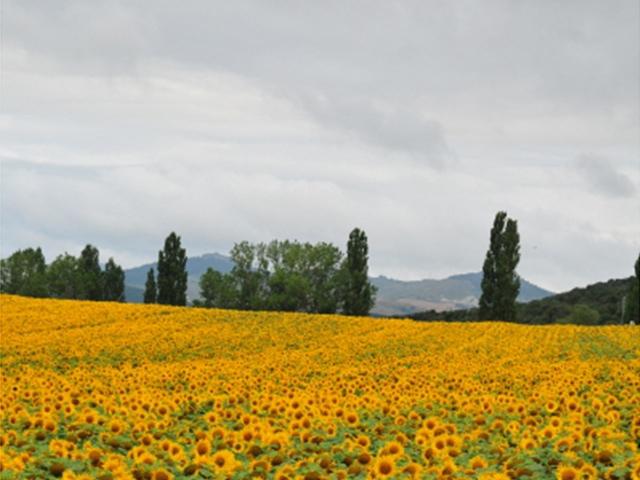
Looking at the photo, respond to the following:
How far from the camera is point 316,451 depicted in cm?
980

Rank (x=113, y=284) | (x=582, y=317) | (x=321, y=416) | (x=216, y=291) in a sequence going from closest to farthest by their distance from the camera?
(x=321, y=416) → (x=582, y=317) → (x=113, y=284) → (x=216, y=291)

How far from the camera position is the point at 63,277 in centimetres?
10794

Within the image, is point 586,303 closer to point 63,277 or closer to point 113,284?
point 113,284

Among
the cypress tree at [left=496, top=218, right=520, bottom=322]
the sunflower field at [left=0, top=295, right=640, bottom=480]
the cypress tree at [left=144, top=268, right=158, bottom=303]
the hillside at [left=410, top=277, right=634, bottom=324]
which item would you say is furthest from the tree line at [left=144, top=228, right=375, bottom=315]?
the sunflower field at [left=0, top=295, right=640, bottom=480]

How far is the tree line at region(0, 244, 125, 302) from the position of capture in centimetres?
9112

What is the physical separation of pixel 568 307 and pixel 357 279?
3586cm

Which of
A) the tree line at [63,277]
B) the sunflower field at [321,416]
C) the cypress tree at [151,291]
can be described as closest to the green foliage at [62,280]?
the tree line at [63,277]

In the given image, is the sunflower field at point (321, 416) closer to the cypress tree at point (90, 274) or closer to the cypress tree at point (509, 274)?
the cypress tree at point (509, 274)

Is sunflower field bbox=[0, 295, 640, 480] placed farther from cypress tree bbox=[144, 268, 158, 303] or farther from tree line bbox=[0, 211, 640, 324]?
cypress tree bbox=[144, 268, 158, 303]

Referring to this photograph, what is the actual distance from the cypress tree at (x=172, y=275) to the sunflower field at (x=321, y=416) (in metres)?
45.0

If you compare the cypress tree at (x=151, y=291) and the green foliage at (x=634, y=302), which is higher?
the green foliage at (x=634, y=302)

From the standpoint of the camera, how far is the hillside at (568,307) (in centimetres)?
9169

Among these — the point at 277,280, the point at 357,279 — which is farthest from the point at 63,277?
the point at 357,279

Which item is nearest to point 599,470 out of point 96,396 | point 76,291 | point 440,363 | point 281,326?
point 96,396
